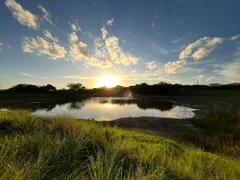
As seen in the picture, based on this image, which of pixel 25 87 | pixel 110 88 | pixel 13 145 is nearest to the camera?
pixel 13 145

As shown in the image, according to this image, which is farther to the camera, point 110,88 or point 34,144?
point 110,88

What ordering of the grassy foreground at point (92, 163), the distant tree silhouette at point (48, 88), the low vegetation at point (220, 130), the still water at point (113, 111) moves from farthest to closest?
1. the distant tree silhouette at point (48, 88)
2. the still water at point (113, 111)
3. the low vegetation at point (220, 130)
4. the grassy foreground at point (92, 163)

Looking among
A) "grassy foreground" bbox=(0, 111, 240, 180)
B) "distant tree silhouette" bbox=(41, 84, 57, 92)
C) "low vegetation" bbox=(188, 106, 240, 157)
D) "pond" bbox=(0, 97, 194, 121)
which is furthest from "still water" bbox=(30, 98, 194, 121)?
"distant tree silhouette" bbox=(41, 84, 57, 92)

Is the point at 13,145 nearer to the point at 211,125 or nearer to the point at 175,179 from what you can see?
the point at 175,179

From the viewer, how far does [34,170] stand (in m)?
2.19

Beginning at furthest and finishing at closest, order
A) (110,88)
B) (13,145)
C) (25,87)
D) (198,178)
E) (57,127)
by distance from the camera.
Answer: (110,88), (25,87), (57,127), (13,145), (198,178)

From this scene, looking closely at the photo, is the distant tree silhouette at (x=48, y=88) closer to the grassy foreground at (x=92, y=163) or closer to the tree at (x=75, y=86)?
the tree at (x=75, y=86)

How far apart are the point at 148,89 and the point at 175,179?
8797cm

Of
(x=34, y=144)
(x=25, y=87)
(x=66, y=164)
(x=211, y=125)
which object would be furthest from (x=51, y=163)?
(x=25, y=87)

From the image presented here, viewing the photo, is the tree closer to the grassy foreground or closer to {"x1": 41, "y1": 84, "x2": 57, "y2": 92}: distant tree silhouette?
{"x1": 41, "y1": 84, "x2": 57, "y2": 92}: distant tree silhouette

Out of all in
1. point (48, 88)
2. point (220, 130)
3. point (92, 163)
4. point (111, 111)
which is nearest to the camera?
point (92, 163)

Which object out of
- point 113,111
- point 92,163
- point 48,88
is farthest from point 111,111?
point 48,88

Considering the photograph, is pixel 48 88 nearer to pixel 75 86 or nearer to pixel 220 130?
pixel 75 86

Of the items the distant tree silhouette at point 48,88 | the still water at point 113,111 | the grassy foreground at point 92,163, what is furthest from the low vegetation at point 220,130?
the distant tree silhouette at point 48,88
